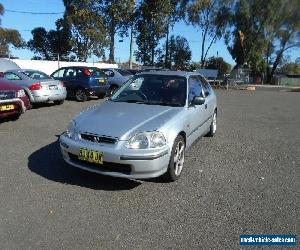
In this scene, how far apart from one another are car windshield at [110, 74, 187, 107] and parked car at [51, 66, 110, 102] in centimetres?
895

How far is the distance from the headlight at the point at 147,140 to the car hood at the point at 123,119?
73mm

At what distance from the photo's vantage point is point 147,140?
4.97 metres

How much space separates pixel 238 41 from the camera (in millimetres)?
46875

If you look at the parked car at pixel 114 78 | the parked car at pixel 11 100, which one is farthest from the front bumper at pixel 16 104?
the parked car at pixel 114 78

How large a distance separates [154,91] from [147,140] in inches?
68.7

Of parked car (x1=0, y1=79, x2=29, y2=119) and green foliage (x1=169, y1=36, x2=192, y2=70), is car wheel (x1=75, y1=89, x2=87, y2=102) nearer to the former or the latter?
parked car (x1=0, y1=79, x2=29, y2=119)

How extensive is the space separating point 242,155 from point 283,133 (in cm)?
285

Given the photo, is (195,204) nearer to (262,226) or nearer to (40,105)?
(262,226)

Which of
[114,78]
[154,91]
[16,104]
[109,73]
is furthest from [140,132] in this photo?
[109,73]

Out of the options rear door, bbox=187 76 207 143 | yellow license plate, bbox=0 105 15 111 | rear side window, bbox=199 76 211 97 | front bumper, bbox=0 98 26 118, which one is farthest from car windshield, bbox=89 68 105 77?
rear door, bbox=187 76 207 143

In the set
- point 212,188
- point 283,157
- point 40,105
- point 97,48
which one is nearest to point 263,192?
point 212,188

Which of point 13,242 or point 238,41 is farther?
point 238,41

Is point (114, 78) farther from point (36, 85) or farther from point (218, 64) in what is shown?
point (218, 64)

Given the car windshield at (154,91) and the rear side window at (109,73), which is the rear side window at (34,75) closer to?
the rear side window at (109,73)
